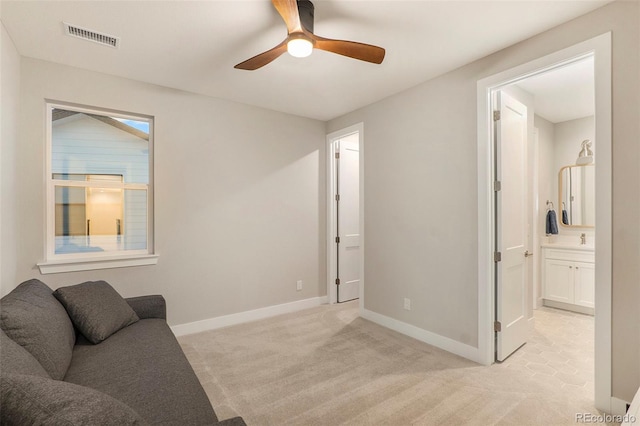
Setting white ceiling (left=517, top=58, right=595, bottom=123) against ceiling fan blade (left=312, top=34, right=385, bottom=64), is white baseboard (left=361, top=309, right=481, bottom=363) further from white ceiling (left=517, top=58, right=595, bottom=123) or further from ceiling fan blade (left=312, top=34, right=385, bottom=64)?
ceiling fan blade (left=312, top=34, right=385, bottom=64)

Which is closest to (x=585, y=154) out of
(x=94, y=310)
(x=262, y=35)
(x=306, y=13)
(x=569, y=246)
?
(x=569, y=246)

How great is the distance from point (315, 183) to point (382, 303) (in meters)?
1.87

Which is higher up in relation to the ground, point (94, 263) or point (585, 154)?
point (585, 154)

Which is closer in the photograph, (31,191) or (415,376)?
(415,376)

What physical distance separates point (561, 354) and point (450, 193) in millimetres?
1783

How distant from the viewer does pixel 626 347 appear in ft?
6.27

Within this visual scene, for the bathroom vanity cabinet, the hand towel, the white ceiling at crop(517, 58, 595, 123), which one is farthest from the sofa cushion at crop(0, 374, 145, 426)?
the hand towel

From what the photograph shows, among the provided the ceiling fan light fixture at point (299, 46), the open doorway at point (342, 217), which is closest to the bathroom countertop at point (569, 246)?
the open doorway at point (342, 217)

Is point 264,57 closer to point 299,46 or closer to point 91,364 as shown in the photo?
point 299,46

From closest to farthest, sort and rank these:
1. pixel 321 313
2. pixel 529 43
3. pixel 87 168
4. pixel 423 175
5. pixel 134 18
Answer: pixel 134 18 → pixel 529 43 → pixel 87 168 → pixel 423 175 → pixel 321 313

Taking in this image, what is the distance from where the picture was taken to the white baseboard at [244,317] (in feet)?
11.0

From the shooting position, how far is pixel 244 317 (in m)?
3.72

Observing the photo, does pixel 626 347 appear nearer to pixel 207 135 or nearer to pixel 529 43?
pixel 529 43

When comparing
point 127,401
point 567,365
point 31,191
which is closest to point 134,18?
point 31,191
